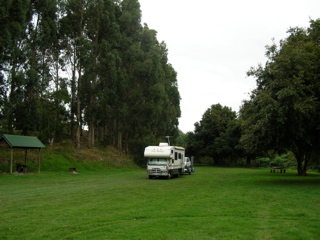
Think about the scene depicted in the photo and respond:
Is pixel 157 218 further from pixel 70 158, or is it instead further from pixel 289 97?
pixel 70 158

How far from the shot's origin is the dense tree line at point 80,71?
30.2m

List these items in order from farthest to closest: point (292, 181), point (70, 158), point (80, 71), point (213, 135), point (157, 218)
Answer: point (213, 135) → point (80, 71) → point (70, 158) → point (292, 181) → point (157, 218)

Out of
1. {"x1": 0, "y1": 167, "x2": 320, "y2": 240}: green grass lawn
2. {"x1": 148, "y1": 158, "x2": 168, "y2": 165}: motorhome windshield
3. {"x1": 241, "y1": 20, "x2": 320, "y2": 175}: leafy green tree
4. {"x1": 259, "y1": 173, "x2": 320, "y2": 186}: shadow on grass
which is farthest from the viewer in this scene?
{"x1": 148, "y1": 158, "x2": 168, "y2": 165}: motorhome windshield

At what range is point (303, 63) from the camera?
66.5ft

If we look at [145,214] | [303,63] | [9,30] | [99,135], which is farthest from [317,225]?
[99,135]

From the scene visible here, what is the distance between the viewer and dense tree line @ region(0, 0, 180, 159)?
1189 inches

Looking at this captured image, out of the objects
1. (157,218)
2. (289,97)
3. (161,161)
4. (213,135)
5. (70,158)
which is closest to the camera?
(157,218)

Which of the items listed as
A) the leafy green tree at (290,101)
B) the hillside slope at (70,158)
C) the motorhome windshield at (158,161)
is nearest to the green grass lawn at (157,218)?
the leafy green tree at (290,101)

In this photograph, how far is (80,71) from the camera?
3944 centimetres

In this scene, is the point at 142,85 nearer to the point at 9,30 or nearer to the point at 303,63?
the point at 9,30

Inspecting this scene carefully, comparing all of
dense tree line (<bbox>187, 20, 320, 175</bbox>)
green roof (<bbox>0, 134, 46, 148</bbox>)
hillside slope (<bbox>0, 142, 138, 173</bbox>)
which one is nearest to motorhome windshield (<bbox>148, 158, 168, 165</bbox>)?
dense tree line (<bbox>187, 20, 320, 175</bbox>)

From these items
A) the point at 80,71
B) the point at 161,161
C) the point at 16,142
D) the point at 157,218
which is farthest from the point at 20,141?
the point at 157,218

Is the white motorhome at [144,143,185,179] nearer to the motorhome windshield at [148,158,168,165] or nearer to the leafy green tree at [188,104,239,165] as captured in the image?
the motorhome windshield at [148,158,168,165]

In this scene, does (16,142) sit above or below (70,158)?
above
